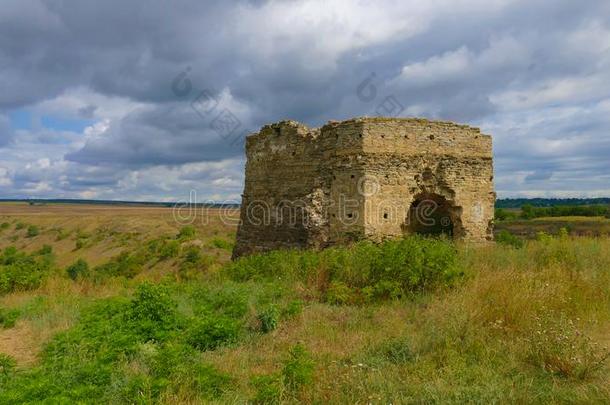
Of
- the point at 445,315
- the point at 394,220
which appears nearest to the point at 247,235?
the point at 394,220

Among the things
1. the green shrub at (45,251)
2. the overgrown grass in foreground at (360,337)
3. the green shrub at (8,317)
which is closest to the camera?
the overgrown grass in foreground at (360,337)

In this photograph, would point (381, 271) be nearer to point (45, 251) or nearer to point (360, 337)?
point (360, 337)

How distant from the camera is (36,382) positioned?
3.91 metres

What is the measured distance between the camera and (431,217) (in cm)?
1293

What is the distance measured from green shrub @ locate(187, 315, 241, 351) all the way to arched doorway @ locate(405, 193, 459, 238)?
7.57 meters

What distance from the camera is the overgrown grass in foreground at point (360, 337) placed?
3799 mm

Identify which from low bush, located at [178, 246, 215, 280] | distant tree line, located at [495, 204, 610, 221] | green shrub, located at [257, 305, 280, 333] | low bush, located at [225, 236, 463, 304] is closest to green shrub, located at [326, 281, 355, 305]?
low bush, located at [225, 236, 463, 304]

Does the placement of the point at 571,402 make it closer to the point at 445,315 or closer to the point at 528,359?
the point at 528,359

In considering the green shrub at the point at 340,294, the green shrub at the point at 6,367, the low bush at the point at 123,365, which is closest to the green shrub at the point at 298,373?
the low bush at the point at 123,365

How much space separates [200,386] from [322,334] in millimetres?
1999

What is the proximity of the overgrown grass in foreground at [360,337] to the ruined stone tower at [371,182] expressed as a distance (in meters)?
2.71

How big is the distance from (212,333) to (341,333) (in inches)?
62.2

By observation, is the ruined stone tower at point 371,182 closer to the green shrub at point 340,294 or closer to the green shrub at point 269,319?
the green shrub at point 340,294

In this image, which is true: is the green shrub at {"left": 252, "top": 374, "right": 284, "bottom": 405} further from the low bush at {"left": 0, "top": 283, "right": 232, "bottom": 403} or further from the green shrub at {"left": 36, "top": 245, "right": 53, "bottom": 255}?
the green shrub at {"left": 36, "top": 245, "right": 53, "bottom": 255}
